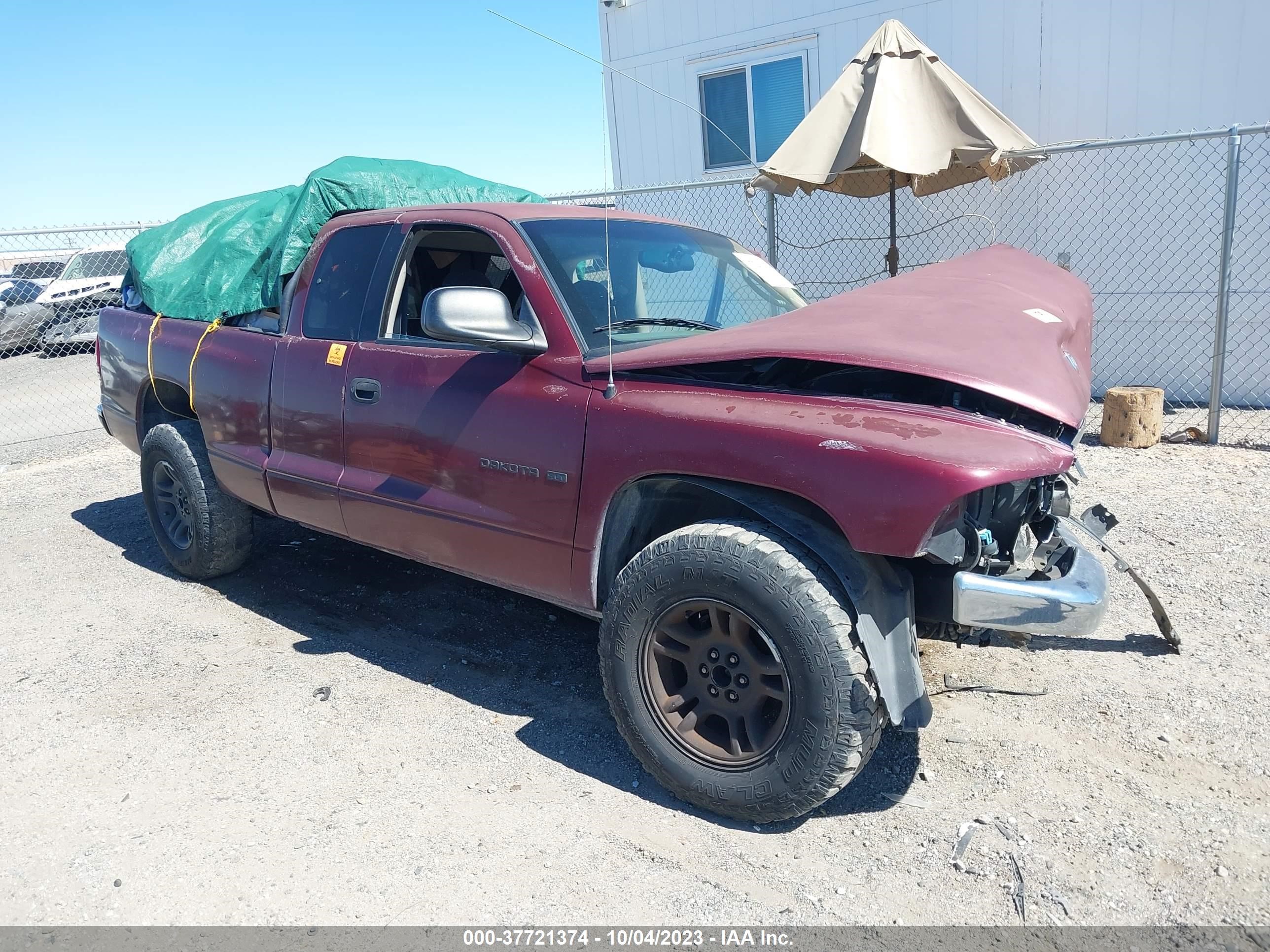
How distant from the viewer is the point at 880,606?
2703 millimetres

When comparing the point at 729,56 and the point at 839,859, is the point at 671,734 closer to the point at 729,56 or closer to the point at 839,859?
the point at 839,859

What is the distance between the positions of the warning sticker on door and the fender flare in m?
1.14

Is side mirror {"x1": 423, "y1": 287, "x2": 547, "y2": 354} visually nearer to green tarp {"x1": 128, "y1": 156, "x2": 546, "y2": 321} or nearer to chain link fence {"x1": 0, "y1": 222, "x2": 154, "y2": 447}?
green tarp {"x1": 128, "y1": 156, "x2": 546, "y2": 321}

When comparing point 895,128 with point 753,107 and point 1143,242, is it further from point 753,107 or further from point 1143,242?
point 753,107

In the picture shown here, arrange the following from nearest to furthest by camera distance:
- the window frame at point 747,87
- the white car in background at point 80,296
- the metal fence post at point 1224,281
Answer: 1. the metal fence post at point 1224,281
2. the window frame at point 747,87
3. the white car in background at point 80,296

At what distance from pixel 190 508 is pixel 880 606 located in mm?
3880

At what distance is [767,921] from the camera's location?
245 centimetres

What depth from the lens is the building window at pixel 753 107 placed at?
9305mm

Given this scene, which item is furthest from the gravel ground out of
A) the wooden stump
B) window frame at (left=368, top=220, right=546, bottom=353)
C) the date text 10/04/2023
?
the wooden stump

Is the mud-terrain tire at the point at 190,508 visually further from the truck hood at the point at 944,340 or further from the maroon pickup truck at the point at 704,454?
the truck hood at the point at 944,340

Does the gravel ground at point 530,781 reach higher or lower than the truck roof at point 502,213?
lower

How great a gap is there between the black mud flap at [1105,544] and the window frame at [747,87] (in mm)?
6455

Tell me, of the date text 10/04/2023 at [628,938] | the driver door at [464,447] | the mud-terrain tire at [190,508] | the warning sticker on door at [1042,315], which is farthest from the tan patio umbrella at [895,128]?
the date text 10/04/2023 at [628,938]

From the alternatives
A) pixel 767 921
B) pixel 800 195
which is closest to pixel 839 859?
pixel 767 921
